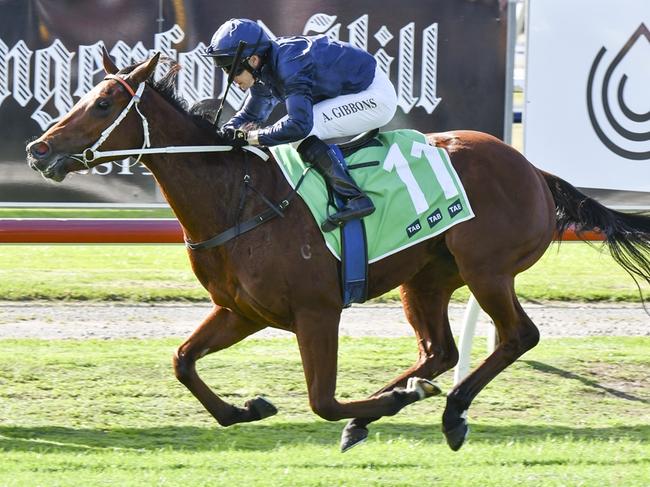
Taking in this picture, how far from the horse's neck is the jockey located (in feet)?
0.66

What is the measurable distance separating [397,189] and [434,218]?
9.1 inches

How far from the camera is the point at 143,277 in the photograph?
1046cm

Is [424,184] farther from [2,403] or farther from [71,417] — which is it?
[2,403]

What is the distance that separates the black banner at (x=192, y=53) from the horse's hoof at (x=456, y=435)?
11.4ft

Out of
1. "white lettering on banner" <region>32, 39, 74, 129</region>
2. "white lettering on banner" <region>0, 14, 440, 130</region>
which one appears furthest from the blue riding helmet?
"white lettering on banner" <region>32, 39, 74, 129</region>

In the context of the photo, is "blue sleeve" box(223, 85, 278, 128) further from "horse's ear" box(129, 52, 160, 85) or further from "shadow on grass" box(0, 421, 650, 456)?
"shadow on grass" box(0, 421, 650, 456)

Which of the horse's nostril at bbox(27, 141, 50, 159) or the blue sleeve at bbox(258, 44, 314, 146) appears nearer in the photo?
the horse's nostril at bbox(27, 141, 50, 159)

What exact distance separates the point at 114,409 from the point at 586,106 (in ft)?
12.9

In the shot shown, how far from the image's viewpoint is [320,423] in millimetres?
6559

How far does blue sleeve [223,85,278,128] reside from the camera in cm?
592

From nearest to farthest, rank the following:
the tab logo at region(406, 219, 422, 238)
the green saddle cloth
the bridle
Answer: the bridle → the green saddle cloth → the tab logo at region(406, 219, 422, 238)

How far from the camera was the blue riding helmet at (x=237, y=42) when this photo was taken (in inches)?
207

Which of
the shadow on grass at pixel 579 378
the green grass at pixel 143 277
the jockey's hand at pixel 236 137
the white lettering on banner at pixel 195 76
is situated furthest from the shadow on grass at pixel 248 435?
the white lettering on banner at pixel 195 76

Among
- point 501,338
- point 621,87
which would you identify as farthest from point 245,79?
point 621,87
